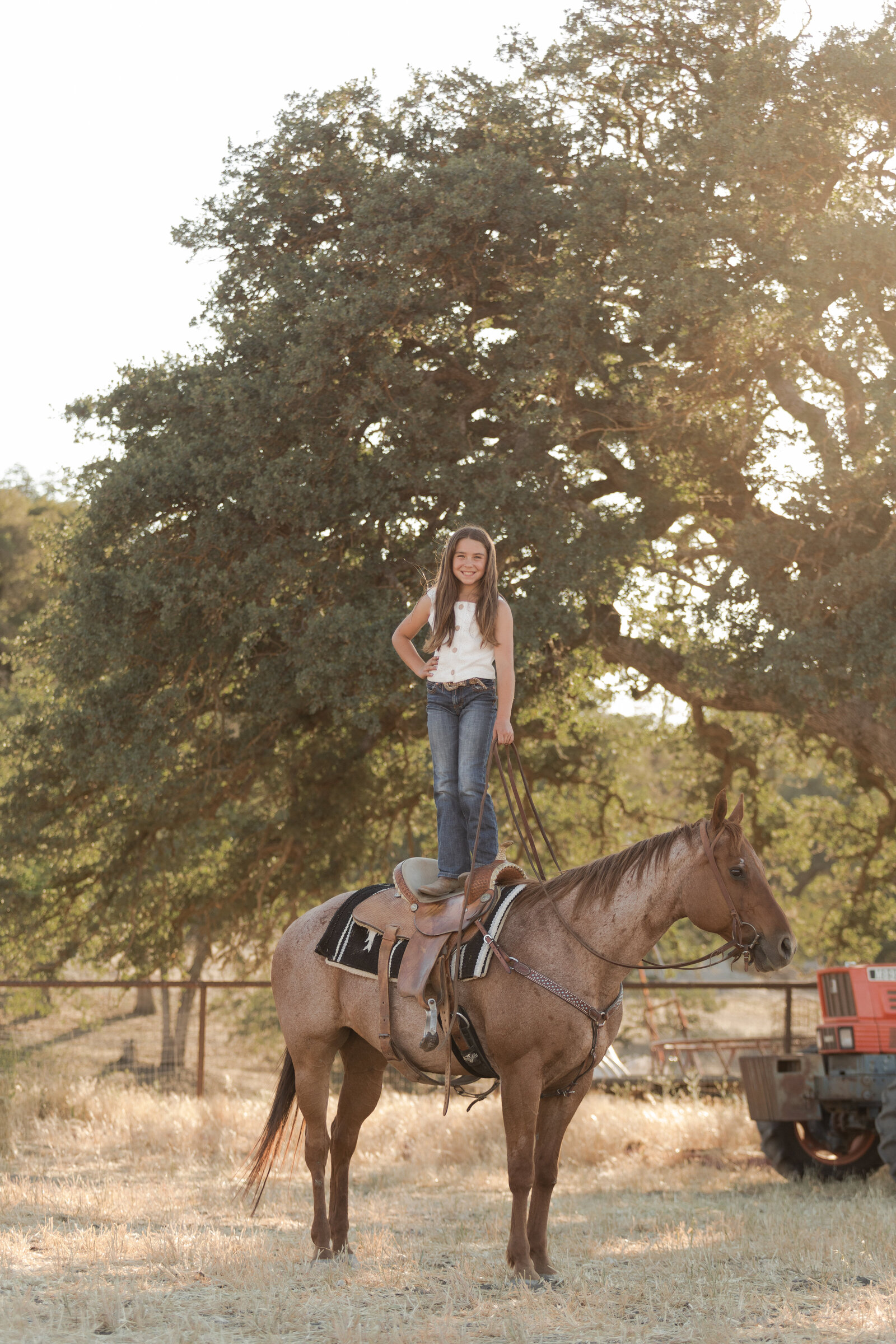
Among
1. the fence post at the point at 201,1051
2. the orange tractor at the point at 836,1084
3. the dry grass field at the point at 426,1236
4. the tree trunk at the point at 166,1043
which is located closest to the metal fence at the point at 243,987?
the fence post at the point at 201,1051

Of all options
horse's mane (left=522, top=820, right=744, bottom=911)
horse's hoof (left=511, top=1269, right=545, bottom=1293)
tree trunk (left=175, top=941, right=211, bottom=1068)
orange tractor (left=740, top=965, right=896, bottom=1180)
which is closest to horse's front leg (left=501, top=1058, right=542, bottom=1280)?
horse's hoof (left=511, top=1269, right=545, bottom=1293)

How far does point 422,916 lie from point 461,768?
28.8 inches

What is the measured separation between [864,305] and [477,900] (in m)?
7.68

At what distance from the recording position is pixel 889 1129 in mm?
8570

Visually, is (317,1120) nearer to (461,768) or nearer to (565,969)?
(565,969)

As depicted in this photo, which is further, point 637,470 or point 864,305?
point 637,470

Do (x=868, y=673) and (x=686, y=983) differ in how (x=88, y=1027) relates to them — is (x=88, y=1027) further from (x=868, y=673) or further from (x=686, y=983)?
(x=868, y=673)

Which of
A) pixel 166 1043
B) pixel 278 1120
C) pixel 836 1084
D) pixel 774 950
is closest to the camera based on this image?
pixel 774 950

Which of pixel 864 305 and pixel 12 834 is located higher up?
pixel 864 305

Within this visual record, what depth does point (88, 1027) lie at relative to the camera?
18.1 metres

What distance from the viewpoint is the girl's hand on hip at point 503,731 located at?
5926 mm

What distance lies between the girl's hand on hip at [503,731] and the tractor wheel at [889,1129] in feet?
15.1

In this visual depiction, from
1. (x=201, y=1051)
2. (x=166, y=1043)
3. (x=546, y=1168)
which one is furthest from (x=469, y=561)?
(x=166, y=1043)

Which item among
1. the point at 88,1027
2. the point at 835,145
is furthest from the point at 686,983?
the point at 88,1027
